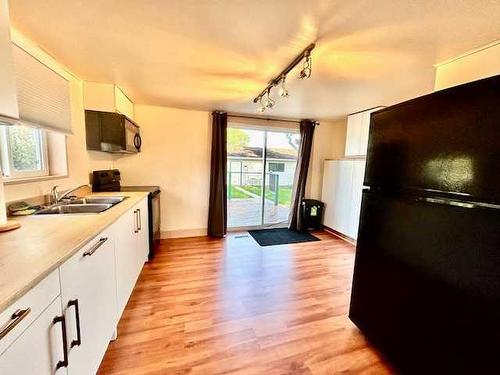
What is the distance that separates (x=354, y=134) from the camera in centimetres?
377

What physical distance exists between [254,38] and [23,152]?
210cm

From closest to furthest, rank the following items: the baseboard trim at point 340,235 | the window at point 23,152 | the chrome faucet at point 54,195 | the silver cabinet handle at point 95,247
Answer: the silver cabinet handle at point 95,247
the window at point 23,152
the chrome faucet at point 54,195
the baseboard trim at point 340,235

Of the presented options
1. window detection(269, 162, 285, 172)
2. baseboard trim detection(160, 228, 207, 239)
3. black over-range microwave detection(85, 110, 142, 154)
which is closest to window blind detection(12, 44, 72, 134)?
black over-range microwave detection(85, 110, 142, 154)

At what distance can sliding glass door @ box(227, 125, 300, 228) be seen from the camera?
4.20 metres

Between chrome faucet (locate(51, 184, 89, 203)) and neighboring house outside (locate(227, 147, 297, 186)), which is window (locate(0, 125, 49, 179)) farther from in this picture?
neighboring house outside (locate(227, 147, 297, 186))

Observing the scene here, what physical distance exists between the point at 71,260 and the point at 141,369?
930 mm

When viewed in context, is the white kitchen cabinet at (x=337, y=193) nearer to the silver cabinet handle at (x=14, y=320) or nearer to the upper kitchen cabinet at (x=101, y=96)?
the upper kitchen cabinet at (x=101, y=96)

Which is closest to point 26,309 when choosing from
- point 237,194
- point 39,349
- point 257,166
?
point 39,349

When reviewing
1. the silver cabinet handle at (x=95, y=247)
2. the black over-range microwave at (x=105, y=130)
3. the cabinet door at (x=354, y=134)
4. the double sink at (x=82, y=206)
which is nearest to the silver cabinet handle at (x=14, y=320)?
the silver cabinet handle at (x=95, y=247)

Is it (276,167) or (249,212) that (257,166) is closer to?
(276,167)

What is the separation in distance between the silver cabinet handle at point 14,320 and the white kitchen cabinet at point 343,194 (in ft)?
12.5

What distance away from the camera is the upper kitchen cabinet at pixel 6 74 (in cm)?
107

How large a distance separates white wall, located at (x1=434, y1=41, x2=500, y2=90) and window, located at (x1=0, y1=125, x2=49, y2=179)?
11.3 ft

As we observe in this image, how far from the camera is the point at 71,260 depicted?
1030mm
